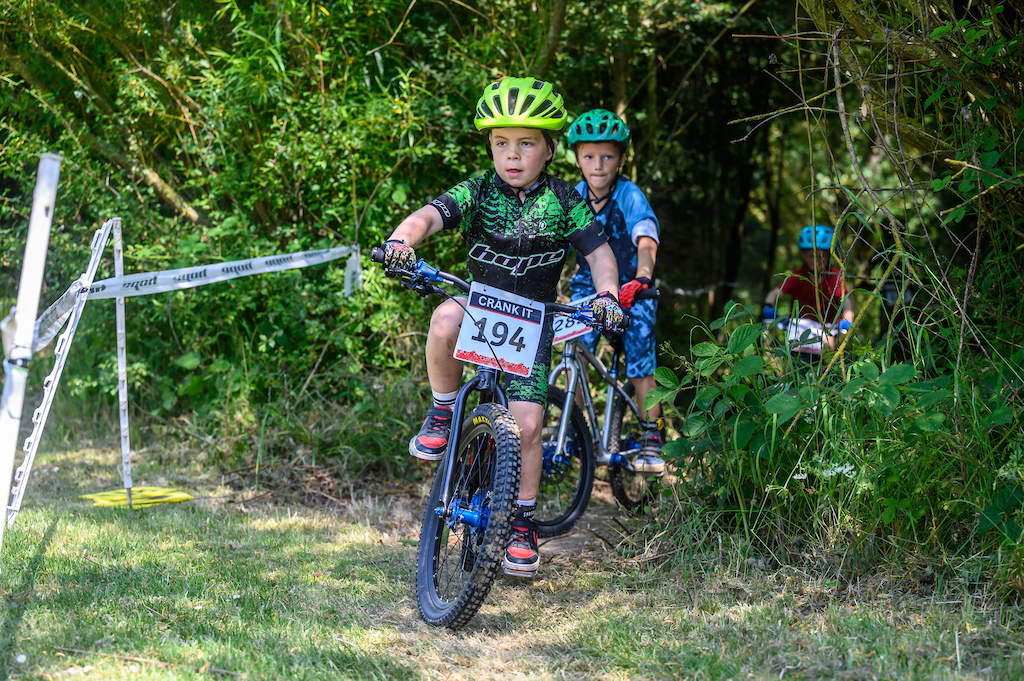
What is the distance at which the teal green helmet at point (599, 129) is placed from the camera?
4669 mm

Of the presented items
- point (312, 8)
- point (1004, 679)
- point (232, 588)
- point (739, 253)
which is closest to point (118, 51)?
A: point (312, 8)

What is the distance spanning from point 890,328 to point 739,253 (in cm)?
746

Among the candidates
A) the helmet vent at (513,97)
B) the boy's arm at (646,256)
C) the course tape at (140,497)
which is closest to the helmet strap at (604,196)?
the boy's arm at (646,256)

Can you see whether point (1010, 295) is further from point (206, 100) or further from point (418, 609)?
point (206, 100)

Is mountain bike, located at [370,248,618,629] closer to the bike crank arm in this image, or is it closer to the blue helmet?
the bike crank arm

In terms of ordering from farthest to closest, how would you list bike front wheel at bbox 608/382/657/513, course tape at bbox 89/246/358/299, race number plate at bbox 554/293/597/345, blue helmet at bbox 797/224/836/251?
1. blue helmet at bbox 797/224/836/251
2. bike front wheel at bbox 608/382/657/513
3. race number plate at bbox 554/293/597/345
4. course tape at bbox 89/246/358/299

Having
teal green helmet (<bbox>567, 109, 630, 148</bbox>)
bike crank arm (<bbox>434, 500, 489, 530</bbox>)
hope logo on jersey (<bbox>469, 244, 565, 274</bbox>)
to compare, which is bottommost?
bike crank arm (<bbox>434, 500, 489, 530</bbox>)

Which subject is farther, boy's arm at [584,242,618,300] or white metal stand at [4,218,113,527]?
boy's arm at [584,242,618,300]

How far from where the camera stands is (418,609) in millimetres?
3262

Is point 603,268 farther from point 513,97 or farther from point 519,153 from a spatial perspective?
point 513,97

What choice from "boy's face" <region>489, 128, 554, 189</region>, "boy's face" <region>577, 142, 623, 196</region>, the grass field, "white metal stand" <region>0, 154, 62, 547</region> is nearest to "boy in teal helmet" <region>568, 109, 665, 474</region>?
"boy's face" <region>577, 142, 623, 196</region>

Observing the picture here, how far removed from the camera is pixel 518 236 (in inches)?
137

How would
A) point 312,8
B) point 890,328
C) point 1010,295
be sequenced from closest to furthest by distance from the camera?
point 890,328 → point 1010,295 → point 312,8

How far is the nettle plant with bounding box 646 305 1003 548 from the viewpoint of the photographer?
10.4 ft
